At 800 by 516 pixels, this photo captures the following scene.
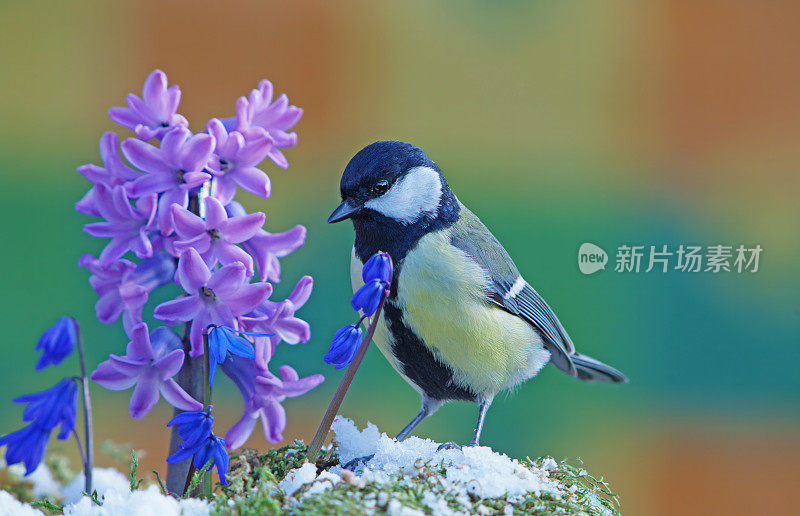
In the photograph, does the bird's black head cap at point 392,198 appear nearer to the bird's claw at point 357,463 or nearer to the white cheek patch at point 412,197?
the white cheek patch at point 412,197

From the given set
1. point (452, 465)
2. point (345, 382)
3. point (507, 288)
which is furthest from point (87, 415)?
point (507, 288)

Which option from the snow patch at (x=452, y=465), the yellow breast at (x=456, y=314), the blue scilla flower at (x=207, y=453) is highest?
the yellow breast at (x=456, y=314)

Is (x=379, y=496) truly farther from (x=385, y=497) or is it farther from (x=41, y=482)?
(x=41, y=482)

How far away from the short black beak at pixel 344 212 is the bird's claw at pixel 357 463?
269 millimetres

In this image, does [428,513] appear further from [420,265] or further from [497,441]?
[497,441]

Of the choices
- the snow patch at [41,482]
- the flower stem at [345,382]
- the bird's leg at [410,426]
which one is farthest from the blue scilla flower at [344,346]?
the snow patch at [41,482]

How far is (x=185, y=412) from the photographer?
0.66 meters

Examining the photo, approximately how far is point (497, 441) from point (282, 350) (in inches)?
24.1

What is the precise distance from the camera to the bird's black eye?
85 centimetres

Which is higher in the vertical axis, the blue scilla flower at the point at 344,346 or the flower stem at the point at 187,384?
the blue scilla flower at the point at 344,346

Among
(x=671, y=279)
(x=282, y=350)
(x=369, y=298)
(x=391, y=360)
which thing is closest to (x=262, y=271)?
(x=369, y=298)

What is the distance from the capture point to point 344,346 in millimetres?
666

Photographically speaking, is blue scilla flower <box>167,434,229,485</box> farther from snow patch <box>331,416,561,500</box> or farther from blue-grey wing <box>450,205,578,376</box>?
blue-grey wing <box>450,205,578,376</box>

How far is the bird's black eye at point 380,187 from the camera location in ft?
2.80
